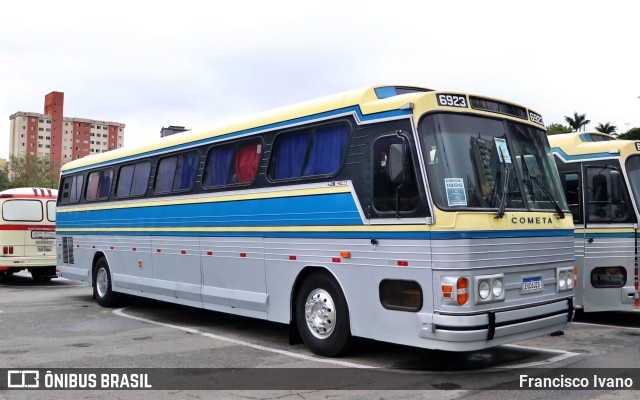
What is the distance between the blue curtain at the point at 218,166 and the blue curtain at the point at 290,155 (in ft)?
4.35

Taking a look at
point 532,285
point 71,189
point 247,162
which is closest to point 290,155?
point 247,162

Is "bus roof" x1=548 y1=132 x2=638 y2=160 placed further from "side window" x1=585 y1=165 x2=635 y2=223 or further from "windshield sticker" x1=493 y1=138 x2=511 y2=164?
"windshield sticker" x1=493 y1=138 x2=511 y2=164

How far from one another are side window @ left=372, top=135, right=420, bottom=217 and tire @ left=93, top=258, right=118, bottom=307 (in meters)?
8.38

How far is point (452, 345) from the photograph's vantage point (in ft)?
21.8

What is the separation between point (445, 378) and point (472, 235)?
1.68 m

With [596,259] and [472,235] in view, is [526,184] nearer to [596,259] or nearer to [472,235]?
[472,235]

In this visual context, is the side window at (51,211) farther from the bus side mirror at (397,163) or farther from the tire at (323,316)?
the bus side mirror at (397,163)

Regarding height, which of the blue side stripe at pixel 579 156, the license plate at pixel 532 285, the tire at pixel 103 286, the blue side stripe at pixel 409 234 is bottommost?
the tire at pixel 103 286

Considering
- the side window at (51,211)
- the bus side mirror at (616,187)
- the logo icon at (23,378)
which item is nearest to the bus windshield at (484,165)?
the bus side mirror at (616,187)

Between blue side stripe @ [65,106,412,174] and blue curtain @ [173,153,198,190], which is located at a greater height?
blue side stripe @ [65,106,412,174]

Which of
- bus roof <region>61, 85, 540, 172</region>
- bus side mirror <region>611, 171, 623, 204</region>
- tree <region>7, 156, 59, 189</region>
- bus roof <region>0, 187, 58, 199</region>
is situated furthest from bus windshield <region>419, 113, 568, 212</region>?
tree <region>7, 156, 59, 189</region>

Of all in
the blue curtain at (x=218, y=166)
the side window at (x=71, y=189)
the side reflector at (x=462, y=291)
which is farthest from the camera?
the side window at (x=71, y=189)

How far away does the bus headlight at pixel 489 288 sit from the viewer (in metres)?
6.69

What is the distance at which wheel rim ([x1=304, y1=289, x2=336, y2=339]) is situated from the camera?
8.10 metres
